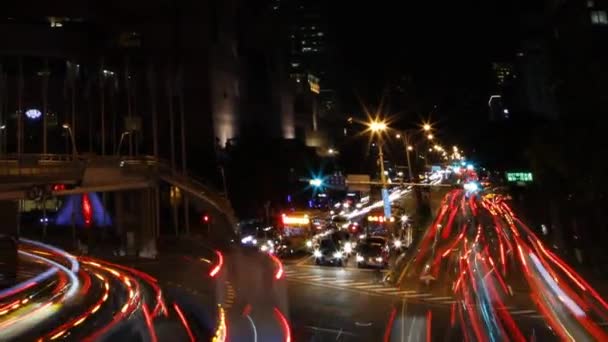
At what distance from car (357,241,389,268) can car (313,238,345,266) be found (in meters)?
2.12

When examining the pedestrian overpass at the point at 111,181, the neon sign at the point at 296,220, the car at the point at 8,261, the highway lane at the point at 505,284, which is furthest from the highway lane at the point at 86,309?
the neon sign at the point at 296,220

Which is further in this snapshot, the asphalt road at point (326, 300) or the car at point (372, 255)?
the car at point (372, 255)

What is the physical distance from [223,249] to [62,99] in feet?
102

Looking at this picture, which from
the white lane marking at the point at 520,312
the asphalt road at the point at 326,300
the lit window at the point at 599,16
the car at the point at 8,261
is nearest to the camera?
the asphalt road at the point at 326,300

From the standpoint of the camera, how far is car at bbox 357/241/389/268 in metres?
38.6

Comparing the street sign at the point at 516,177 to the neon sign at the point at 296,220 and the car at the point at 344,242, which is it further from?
the neon sign at the point at 296,220

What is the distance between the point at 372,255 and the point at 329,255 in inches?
146

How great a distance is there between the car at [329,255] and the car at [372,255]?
6.97ft

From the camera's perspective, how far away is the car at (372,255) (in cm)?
3859

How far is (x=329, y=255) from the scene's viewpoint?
41.2 metres

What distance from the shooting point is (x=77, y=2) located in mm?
70375

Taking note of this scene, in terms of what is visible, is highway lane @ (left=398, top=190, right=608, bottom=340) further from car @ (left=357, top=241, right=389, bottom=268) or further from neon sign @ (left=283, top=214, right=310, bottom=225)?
neon sign @ (left=283, top=214, right=310, bottom=225)

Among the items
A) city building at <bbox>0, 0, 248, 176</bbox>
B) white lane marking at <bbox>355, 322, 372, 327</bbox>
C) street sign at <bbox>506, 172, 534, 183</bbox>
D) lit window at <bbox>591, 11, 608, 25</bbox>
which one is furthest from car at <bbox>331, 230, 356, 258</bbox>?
street sign at <bbox>506, 172, 534, 183</bbox>

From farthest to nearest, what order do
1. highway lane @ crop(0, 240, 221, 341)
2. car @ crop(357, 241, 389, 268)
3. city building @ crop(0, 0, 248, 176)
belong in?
city building @ crop(0, 0, 248, 176)
car @ crop(357, 241, 389, 268)
highway lane @ crop(0, 240, 221, 341)
